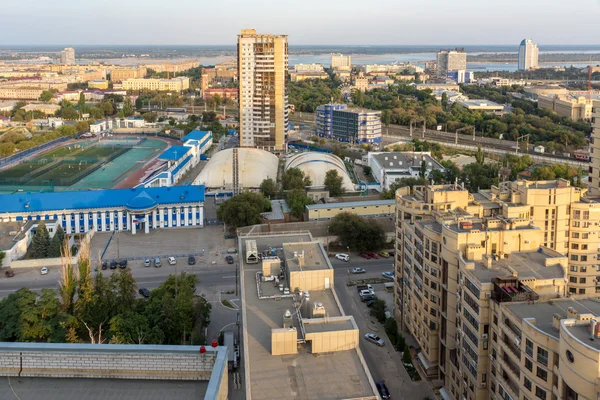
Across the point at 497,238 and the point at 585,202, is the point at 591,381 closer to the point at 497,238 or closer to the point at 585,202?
the point at 497,238

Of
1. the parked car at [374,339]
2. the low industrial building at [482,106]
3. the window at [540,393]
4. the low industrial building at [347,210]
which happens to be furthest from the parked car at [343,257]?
the low industrial building at [482,106]

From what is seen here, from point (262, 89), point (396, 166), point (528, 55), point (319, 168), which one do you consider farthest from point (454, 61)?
point (319, 168)

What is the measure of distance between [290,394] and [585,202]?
6.33 metres

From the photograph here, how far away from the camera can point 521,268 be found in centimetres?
711

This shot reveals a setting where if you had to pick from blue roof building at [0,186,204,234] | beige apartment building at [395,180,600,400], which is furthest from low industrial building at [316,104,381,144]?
beige apartment building at [395,180,600,400]

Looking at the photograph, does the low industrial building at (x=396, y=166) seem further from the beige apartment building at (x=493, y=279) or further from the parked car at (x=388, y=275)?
the beige apartment building at (x=493, y=279)

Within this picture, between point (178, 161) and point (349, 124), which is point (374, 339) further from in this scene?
point (349, 124)

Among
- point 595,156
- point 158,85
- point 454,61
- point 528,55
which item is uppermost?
point 528,55

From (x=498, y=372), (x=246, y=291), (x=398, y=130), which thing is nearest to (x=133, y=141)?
(x=398, y=130)

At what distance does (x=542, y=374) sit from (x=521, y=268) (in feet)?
5.73

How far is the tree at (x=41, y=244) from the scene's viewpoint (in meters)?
12.7

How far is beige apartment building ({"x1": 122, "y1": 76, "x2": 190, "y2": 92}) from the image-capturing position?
50.6 m

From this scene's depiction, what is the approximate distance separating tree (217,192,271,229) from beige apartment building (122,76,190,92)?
120 ft

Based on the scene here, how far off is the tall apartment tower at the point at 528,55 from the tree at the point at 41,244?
248 ft
